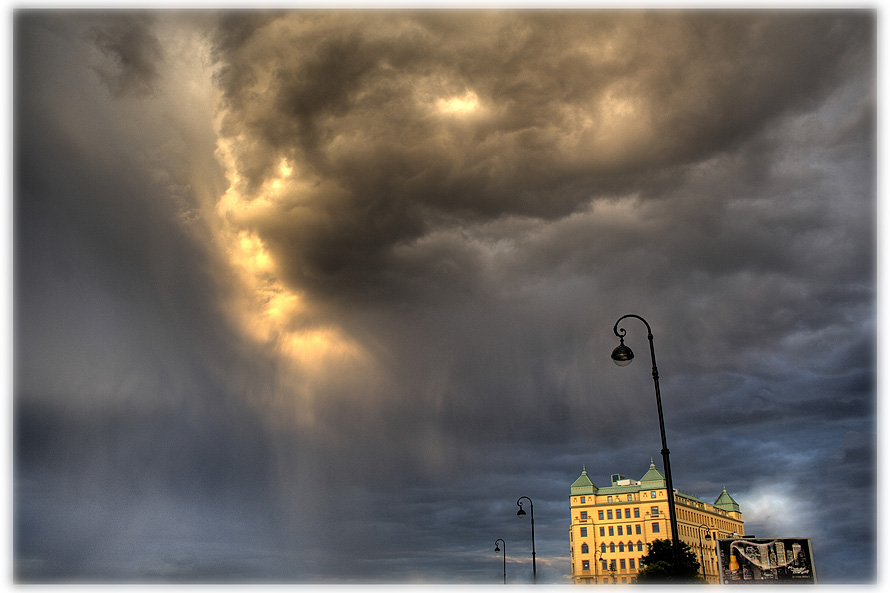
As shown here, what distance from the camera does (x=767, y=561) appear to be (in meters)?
29.0

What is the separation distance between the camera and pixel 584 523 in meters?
148

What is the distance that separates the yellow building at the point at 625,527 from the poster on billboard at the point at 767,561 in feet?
374

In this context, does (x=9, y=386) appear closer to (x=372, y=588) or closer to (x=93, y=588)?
(x=93, y=588)

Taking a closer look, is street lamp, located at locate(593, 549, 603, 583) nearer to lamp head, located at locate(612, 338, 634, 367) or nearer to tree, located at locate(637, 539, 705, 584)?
tree, located at locate(637, 539, 705, 584)

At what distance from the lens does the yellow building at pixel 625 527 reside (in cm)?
13912

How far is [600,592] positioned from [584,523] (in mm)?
144743

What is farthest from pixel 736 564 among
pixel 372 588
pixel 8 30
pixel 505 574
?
pixel 505 574

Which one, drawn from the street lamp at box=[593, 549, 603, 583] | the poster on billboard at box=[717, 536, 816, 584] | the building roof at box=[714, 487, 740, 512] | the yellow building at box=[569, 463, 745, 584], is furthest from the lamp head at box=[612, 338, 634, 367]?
the building roof at box=[714, 487, 740, 512]

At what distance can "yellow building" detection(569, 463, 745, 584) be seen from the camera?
456ft

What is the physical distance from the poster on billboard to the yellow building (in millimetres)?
113887

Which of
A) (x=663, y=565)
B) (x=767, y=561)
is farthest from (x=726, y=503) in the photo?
(x=767, y=561)

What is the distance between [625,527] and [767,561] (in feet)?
402

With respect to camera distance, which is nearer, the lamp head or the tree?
the lamp head

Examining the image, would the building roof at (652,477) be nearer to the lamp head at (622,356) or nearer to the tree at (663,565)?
the tree at (663,565)
